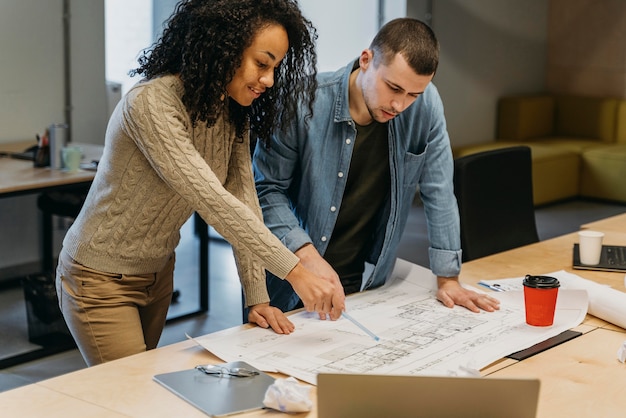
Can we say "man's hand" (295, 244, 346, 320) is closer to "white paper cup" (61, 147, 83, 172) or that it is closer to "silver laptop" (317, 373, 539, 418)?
"silver laptop" (317, 373, 539, 418)

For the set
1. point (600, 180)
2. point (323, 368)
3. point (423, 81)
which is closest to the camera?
point (323, 368)

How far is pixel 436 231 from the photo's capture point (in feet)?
Answer: 8.54

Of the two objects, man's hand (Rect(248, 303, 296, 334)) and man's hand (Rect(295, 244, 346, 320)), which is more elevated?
man's hand (Rect(295, 244, 346, 320))

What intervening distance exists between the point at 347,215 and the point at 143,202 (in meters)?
0.73

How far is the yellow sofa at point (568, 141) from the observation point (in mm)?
7973

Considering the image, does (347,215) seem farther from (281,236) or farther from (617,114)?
(617,114)

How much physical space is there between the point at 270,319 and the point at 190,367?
305 mm

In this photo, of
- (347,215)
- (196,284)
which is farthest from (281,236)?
(196,284)

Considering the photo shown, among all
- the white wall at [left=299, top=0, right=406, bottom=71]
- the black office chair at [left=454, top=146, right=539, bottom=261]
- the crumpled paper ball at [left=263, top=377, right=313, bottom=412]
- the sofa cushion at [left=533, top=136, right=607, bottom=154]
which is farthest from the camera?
the sofa cushion at [left=533, top=136, right=607, bottom=154]

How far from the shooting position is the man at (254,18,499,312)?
250 cm

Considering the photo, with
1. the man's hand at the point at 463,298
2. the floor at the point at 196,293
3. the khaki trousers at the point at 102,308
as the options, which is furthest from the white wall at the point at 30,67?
the man's hand at the point at 463,298

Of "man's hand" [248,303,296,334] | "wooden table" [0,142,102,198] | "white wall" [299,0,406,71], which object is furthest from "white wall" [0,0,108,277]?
"man's hand" [248,303,296,334]

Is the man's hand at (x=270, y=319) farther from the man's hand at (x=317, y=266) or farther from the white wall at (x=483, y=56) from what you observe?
the white wall at (x=483, y=56)

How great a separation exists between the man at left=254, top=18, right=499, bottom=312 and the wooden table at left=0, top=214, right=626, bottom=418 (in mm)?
406
